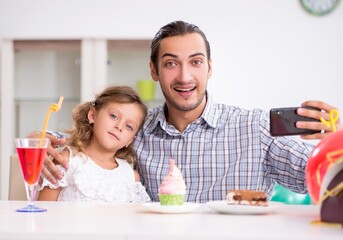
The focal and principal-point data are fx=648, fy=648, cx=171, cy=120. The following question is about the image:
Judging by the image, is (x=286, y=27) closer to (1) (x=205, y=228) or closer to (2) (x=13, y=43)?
(2) (x=13, y=43)

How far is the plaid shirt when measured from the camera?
8.29ft

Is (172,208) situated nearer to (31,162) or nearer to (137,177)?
(31,162)

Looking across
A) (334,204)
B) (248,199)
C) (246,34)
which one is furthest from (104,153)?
(246,34)

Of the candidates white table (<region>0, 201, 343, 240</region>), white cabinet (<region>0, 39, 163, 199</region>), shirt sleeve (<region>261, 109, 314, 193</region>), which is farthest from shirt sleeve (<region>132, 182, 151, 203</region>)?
white cabinet (<region>0, 39, 163, 199</region>)

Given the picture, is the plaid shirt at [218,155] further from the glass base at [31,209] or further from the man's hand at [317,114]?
the glass base at [31,209]

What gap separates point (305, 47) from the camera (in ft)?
16.2

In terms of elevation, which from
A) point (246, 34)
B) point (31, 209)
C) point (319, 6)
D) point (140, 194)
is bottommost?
point (140, 194)

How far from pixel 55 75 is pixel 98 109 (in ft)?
8.86

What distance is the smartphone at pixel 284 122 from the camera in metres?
1.86

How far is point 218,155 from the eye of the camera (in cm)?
255

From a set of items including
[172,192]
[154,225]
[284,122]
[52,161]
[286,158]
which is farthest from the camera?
[286,158]

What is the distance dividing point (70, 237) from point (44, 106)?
13.2 ft

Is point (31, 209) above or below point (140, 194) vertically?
above

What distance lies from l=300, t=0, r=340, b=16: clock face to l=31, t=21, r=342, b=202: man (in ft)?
8.23
